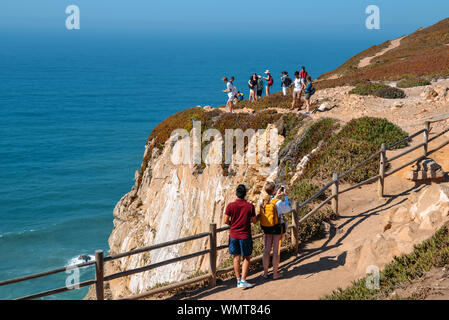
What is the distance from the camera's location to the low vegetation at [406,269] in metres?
8.86

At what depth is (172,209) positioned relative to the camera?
1020 inches

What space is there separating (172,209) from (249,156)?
5.65 m

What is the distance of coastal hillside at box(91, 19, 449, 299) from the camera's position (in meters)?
19.0

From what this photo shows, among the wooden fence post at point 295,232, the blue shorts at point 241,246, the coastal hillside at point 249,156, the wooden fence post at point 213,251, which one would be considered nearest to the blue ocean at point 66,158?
the coastal hillside at point 249,156

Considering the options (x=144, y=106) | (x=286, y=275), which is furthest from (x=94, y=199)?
(x=144, y=106)

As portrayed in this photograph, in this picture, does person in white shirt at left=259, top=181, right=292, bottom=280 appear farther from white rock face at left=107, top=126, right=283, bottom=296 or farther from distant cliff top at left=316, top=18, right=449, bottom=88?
distant cliff top at left=316, top=18, right=449, bottom=88

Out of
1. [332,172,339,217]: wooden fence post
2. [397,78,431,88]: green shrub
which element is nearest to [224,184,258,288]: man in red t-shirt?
[332,172,339,217]: wooden fence post

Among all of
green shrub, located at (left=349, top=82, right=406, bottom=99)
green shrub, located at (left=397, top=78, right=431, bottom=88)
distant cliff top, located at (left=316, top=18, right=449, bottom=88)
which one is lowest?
green shrub, located at (left=349, top=82, right=406, bottom=99)

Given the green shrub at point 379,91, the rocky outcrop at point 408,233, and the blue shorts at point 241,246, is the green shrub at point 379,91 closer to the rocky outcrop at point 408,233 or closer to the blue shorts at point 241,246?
the rocky outcrop at point 408,233

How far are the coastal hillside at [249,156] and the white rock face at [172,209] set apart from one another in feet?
0.18

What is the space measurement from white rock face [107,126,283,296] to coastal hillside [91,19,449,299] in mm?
54

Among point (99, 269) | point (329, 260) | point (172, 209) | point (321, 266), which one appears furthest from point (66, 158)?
point (99, 269)

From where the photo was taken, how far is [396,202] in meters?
15.1
